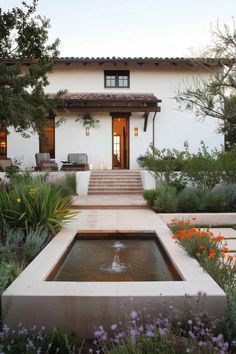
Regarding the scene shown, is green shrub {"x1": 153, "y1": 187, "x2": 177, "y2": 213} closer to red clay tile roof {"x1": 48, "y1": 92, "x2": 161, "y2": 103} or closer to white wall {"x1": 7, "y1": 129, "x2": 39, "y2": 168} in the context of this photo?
red clay tile roof {"x1": 48, "y1": 92, "x2": 161, "y2": 103}

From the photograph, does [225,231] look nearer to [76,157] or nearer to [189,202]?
[189,202]

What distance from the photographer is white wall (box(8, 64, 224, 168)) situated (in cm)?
1892

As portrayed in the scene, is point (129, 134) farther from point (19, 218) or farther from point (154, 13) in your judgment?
point (19, 218)

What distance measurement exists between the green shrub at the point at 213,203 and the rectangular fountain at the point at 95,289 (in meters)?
4.40

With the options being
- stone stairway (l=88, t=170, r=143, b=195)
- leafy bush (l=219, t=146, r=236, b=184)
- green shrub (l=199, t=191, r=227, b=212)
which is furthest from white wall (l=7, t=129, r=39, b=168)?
green shrub (l=199, t=191, r=227, b=212)

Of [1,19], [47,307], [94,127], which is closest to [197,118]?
[94,127]

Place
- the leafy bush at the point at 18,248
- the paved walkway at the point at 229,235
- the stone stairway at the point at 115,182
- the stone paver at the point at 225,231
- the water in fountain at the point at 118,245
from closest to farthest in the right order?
1. the leafy bush at the point at 18,248
2. the paved walkway at the point at 229,235
3. the water in fountain at the point at 118,245
4. the stone paver at the point at 225,231
5. the stone stairway at the point at 115,182

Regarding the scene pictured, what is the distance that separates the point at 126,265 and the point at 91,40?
18049 mm

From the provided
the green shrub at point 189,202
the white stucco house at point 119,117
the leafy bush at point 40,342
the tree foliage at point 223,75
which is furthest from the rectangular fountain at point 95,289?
the white stucco house at point 119,117

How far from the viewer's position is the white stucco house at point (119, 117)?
18.9 metres

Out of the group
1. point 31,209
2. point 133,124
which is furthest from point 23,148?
point 31,209

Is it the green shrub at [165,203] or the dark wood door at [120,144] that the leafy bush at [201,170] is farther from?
the dark wood door at [120,144]

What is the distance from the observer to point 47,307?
3.72 metres

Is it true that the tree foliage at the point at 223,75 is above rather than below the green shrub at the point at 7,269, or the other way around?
above
